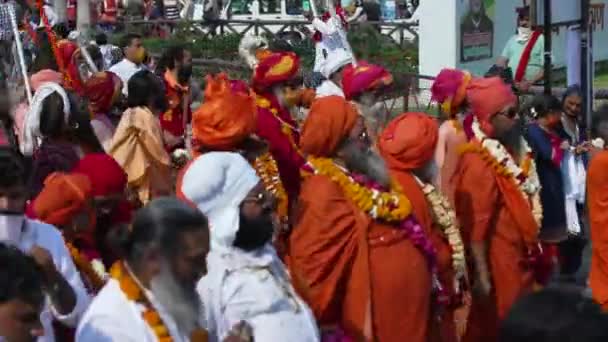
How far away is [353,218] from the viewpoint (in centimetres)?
600

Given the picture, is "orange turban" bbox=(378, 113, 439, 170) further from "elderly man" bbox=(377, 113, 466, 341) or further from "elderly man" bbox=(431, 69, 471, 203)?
"elderly man" bbox=(431, 69, 471, 203)

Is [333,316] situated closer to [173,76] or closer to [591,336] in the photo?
[591,336]

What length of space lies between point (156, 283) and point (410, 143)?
8.38 feet

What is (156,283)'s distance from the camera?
4.14 metres

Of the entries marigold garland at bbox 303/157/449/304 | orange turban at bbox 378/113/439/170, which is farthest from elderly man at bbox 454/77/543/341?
marigold garland at bbox 303/157/449/304

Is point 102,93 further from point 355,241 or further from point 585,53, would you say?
point 585,53

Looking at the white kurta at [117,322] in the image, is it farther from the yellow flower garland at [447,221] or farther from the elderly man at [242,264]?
the yellow flower garland at [447,221]

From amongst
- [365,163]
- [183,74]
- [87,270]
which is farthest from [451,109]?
[87,270]

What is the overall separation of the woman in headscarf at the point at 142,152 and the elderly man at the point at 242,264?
302cm

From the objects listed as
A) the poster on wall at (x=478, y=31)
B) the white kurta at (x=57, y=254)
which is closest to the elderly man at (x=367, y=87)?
the white kurta at (x=57, y=254)

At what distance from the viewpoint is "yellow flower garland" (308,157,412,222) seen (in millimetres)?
6023

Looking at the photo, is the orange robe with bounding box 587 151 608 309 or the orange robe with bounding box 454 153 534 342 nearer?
the orange robe with bounding box 454 153 534 342

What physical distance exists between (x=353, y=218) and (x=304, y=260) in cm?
29

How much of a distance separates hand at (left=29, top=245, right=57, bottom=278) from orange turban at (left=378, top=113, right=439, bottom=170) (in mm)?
2277
